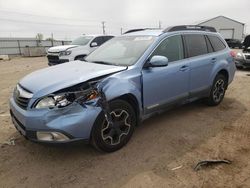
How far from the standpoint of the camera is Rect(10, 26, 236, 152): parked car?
3.24 m

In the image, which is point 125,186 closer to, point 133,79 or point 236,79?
point 133,79

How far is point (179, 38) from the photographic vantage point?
189 inches

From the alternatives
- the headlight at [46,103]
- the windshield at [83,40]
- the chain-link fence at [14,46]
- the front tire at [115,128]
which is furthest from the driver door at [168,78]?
the chain-link fence at [14,46]

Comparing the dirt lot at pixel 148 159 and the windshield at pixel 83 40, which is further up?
the windshield at pixel 83 40

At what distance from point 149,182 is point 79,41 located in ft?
35.3

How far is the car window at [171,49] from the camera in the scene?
4394 mm

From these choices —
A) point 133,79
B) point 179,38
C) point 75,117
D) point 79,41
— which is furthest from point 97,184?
point 79,41

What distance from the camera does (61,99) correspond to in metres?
3.26

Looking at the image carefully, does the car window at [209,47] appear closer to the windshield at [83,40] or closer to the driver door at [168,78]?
the driver door at [168,78]

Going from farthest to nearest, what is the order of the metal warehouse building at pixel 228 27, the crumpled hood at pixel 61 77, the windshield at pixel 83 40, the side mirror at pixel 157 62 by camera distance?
the metal warehouse building at pixel 228 27
the windshield at pixel 83 40
the side mirror at pixel 157 62
the crumpled hood at pixel 61 77

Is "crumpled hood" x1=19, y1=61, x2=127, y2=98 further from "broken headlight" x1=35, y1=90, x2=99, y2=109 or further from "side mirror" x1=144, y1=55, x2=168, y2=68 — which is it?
"side mirror" x1=144, y1=55, x2=168, y2=68

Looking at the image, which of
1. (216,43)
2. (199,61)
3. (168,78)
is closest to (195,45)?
(199,61)

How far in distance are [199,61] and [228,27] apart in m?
52.3

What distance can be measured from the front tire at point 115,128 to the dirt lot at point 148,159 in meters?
0.14
